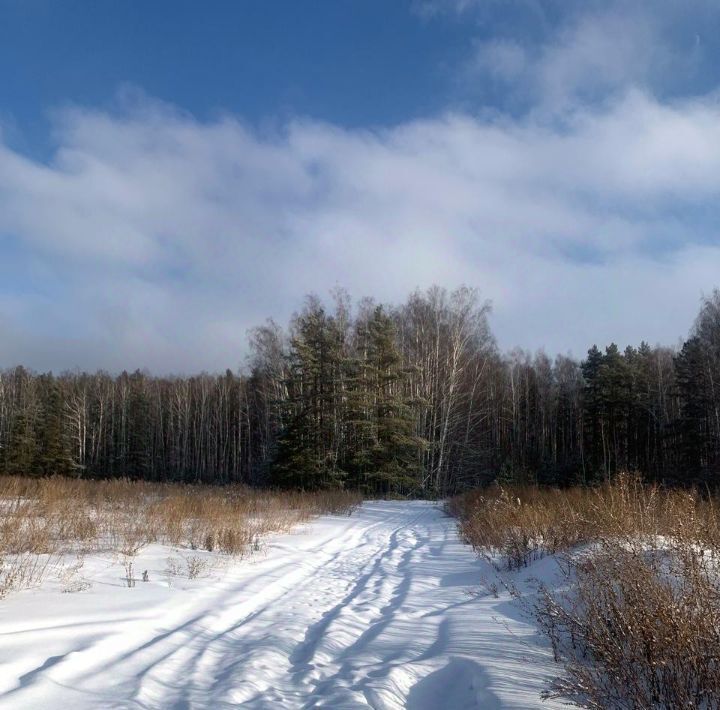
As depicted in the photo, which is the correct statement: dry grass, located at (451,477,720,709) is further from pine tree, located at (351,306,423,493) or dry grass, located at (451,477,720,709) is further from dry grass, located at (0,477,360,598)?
pine tree, located at (351,306,423,493)

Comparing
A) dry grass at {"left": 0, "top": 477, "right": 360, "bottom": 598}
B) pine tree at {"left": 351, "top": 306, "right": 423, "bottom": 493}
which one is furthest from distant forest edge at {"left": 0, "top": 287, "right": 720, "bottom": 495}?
dry grass at {"left": 0, "top": 477, "right": 360, "bottom": 598}

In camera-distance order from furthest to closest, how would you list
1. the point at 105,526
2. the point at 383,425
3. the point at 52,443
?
the point at 52,443, the point at 383,425, the point at 105,526

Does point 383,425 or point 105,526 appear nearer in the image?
point 105,526

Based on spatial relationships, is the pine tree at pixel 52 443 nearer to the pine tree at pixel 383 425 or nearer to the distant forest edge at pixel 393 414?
the distant forest edge at pixel 393 414

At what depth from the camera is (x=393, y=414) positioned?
32375 millimetres

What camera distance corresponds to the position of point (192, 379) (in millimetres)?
62938

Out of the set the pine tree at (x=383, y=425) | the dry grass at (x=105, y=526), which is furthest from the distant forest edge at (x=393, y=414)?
the dry grass at (x=105, y=526)

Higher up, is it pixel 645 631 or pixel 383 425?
pixel 383 425

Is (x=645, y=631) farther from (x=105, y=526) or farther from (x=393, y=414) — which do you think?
(x=393, y=414)

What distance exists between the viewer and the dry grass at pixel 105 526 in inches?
289

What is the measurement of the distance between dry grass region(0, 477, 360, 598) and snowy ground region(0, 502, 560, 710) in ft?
1.89

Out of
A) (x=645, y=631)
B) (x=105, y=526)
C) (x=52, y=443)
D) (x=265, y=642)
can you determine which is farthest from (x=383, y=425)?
(x=52, y=443)

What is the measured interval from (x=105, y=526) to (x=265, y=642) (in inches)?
253

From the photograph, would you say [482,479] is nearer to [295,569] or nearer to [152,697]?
[295,569]
